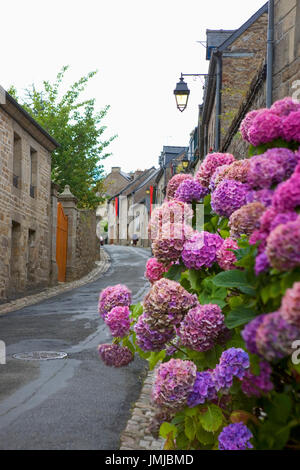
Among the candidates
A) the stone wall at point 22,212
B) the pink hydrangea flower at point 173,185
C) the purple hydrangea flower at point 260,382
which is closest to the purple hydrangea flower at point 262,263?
the purple hydrangea flower at point 260,382

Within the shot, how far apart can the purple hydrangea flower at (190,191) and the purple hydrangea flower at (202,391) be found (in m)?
1.12

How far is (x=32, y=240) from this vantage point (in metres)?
19.6

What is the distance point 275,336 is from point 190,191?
172 centimetres

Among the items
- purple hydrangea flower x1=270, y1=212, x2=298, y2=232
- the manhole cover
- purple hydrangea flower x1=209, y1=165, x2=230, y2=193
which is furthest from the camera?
the manhole cover

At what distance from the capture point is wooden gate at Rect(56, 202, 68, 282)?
23219 millimetres

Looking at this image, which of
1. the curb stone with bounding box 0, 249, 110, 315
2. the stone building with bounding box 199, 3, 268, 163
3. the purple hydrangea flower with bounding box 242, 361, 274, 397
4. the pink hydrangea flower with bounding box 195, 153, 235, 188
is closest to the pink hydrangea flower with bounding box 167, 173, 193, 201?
the pink hydrangea flower with bounding box 195, 153, 235, 188

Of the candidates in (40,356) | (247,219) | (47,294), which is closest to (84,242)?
(47,294)

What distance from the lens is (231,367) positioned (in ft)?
7.53

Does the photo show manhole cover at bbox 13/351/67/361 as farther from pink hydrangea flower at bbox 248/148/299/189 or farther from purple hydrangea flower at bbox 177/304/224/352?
pink hydrangea flower at bbox 248/148/299/189

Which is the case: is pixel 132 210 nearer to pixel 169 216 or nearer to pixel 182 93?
pixel 182 93

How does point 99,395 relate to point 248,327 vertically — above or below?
below
